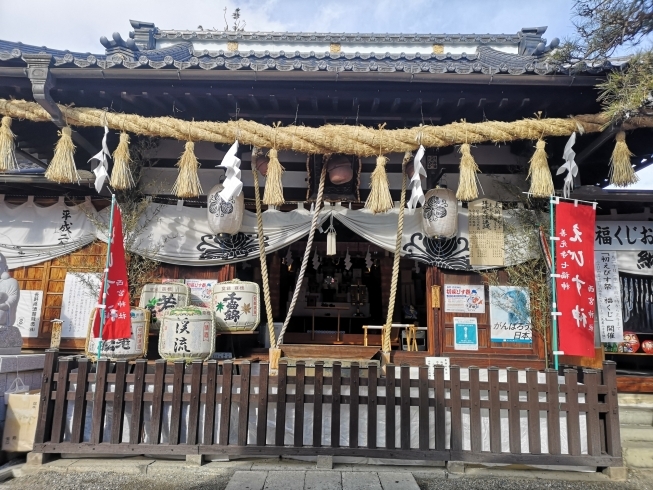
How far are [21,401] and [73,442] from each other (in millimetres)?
842

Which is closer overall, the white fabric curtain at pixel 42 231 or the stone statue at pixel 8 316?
the stone statue at pixel 8 316

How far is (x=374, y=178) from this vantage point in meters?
5.21

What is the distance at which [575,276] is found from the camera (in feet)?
17.0

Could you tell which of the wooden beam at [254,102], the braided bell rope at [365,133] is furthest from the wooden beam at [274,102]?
the braided bell rope at [365,133]

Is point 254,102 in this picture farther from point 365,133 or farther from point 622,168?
point 622,168

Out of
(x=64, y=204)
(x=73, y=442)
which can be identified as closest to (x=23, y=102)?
(x=64, y=204)

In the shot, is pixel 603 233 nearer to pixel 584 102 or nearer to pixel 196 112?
pixel 584 102

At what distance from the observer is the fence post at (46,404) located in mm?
4012

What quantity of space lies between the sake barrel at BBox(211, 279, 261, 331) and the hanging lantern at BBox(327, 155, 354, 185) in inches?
83.0

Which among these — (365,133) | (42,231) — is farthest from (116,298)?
(365,133)

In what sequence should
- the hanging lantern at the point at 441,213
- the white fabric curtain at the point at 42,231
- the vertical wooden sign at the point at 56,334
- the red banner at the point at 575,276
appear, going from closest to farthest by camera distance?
the red banner at the point at 575,276 < the hanging lantern at the point at 441,213 < the vertical wooden sign at the point at 56,334 < the white fabric curtain at the point at 42,231

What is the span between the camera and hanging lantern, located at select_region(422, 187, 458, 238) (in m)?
6.05

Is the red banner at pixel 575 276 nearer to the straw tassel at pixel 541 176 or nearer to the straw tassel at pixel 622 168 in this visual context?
the straw tassel at pixel 541 176

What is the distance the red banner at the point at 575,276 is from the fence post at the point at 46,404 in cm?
574
